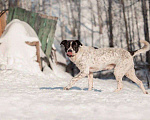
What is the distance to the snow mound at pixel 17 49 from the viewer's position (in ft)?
35.8

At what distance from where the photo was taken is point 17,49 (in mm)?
11469

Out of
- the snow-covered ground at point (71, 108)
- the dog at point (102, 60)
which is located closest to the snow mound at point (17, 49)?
the dog at point (102, 60)

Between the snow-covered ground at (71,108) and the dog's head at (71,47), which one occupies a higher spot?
the dog's head at (71,47)

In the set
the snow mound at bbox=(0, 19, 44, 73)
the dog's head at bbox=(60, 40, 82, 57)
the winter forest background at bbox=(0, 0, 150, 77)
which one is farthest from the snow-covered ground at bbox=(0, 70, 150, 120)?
the winter forest background at bbox=(0, 0, 150, 77)

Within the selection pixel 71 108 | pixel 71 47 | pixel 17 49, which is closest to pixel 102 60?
pixel 71 47

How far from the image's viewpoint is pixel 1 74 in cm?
918

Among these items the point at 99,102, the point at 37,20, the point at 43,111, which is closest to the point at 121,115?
the point at 99,102

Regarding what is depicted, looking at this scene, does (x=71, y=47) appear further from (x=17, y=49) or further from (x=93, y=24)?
(x=93, y=24)

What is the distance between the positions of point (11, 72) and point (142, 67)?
10429 mm

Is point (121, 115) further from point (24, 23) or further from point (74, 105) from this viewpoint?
point (24, 23)

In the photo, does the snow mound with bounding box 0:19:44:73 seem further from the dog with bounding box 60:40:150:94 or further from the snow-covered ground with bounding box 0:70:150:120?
the snow-covered ground with bounding box 0:70:150:120

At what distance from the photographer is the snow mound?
35.8 feet

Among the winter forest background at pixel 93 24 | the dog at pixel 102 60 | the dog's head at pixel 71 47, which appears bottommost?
the dog at pixel 102 60

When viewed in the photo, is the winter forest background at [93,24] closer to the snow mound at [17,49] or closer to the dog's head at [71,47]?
the snow mound at [17,49]
